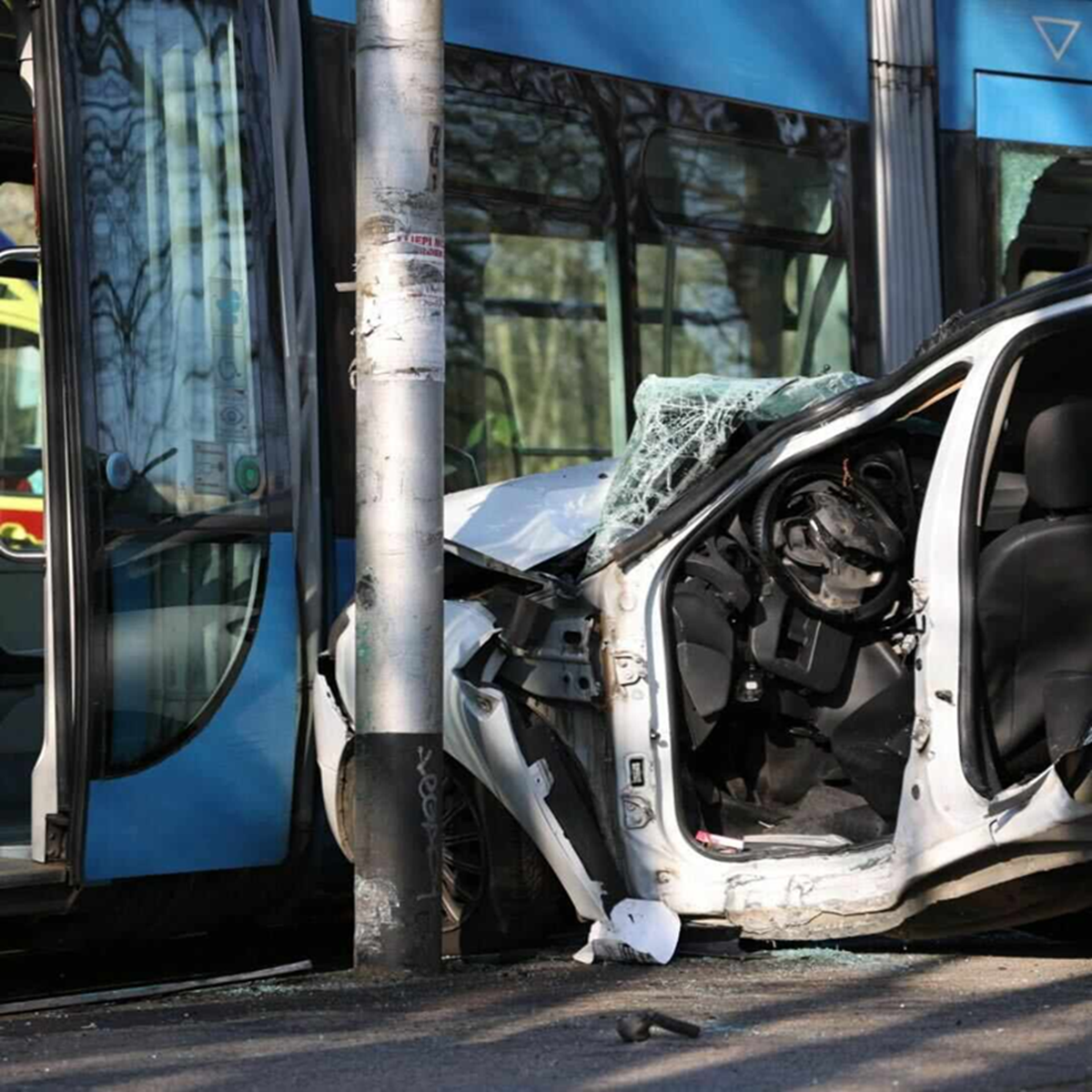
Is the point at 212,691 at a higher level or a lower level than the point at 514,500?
lower

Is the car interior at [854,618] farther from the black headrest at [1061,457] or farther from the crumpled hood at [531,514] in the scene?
the crumpled hood at [531,514]

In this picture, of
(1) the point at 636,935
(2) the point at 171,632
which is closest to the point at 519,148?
(2) the point at 171,632

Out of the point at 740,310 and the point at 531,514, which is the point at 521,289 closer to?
the point at 740,310

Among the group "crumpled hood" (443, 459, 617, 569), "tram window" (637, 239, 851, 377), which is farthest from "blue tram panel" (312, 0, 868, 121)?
"crumpled hood" (443, 459, 617, 569)

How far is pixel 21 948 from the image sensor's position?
7391 millimetres

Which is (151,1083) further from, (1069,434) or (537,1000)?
(1069,434)

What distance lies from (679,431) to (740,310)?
7.92 ft

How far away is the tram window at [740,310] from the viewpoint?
8.98 metres

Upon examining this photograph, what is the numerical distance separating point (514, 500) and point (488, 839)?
3.66ft

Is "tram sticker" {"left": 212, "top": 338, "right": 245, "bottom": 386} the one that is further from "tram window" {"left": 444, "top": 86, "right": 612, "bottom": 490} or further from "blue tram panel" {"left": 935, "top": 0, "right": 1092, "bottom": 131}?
"blue tram panel" {"left": 935, "top": 0, "right": 1092, "bottom": 131}

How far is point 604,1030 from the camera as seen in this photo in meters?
5.28

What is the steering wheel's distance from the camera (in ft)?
21.3

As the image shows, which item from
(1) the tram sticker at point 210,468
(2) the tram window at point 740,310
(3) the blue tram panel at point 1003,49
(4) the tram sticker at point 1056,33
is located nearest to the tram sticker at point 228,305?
(1) the tram sticker at point 210,468

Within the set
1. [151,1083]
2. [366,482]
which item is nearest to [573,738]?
[366,482]
